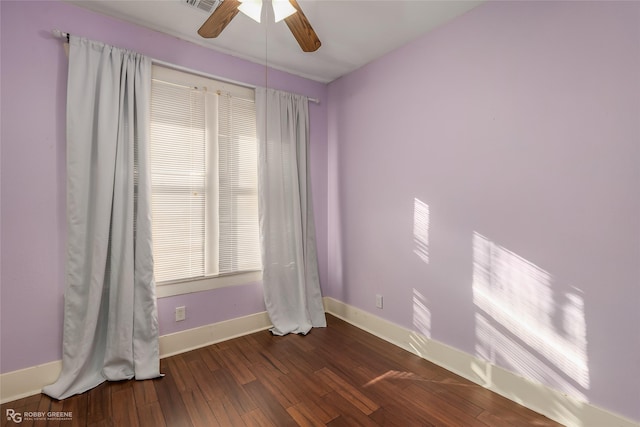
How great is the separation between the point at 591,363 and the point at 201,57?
3532 mm

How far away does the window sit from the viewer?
240 centimetres

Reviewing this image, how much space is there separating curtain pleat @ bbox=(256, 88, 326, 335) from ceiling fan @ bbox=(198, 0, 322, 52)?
1134 mm

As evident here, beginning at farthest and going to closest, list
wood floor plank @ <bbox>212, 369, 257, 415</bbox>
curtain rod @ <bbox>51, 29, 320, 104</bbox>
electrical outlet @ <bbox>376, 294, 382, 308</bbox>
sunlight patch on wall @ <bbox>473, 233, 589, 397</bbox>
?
electrical outlet @ <bbox>376, 294, 382, 308</bbox>, curtain rod @ <bbox>51, 29, 320, 104</bbox>, wood floor plank @ <bbox>212, 369, 257, 415</bbox>, sunlight patch on wall @ <bbox>473, 233, 589, 397</bbox>

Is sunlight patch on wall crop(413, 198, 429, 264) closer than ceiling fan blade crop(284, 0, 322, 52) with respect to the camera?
No

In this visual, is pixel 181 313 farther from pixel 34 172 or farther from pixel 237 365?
pixel 34 172

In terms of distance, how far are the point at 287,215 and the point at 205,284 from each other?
1016 mm

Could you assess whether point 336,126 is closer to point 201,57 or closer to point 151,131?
point 201,57

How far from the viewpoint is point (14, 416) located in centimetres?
171

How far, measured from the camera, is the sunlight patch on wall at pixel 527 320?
165 centimetres

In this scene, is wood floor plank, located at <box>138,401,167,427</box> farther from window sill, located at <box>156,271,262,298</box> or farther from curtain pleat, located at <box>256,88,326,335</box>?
curtain pleat, located at <box>256,88,326,335</box>

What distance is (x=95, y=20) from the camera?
212 cm

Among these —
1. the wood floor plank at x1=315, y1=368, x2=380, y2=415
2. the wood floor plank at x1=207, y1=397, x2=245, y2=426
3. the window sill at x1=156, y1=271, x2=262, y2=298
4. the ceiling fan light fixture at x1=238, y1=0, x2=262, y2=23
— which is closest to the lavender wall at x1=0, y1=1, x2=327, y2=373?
the window sill at x1=156, y1=271, x2=262, y2=298

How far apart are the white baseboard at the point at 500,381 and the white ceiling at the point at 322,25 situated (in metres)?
2.54

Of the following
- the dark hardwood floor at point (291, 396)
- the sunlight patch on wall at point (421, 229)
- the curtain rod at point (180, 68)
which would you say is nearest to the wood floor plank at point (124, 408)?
the dark hardwood floor at point (291, 396)
